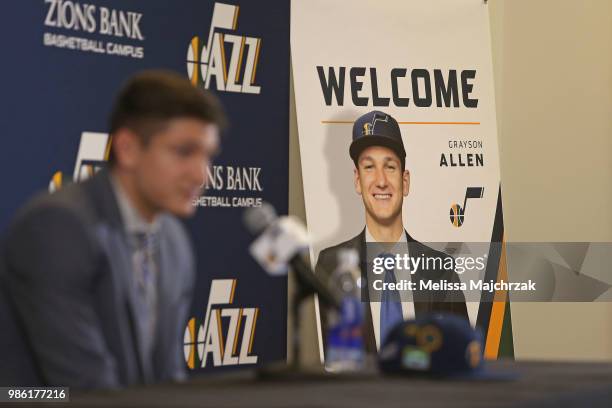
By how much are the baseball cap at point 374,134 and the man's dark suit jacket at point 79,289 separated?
9.80 ft

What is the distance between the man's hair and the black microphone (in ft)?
0.81

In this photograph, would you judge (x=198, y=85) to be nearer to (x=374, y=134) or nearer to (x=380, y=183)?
(x=374, y=134)

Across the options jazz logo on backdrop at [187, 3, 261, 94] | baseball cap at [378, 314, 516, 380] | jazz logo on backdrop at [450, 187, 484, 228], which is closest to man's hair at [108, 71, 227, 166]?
baseball cap at [378, 314, 516, 380]

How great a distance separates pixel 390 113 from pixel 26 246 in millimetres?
3372

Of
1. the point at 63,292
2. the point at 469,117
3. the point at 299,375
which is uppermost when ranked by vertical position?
the point at 469,117

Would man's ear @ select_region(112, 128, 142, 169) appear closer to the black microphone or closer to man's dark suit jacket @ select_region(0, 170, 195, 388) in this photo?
man's dark suit jacket @ select_region(0, 170, 195, 388)

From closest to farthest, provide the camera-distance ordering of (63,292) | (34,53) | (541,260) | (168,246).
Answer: (63,292)
(168,246)
(34,53)
(541,260)

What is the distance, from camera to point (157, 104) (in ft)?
6.62

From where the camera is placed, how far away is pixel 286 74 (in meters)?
5.29

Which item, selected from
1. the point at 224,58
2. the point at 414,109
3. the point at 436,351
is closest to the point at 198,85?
the point at 224,58

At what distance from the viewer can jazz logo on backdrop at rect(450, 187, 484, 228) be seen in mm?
5164

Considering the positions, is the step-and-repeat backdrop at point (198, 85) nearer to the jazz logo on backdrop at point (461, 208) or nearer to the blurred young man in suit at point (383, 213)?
the blurred young man in suit at point (383, 213)

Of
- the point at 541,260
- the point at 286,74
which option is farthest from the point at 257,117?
the point at 541,260

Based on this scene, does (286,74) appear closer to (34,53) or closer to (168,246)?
(34,53)
